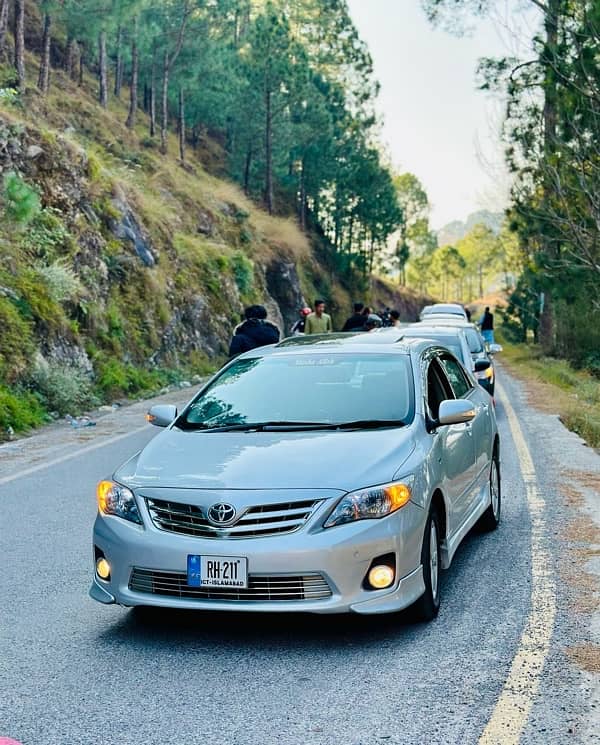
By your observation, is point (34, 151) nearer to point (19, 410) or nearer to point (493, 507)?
point (19, 410)

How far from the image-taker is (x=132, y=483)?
5.59 metres

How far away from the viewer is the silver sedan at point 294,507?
517 centimetres

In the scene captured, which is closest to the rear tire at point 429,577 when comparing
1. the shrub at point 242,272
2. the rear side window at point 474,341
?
the rear side window at point 474,341

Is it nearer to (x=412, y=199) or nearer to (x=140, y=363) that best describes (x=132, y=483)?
(x=140, y=363)

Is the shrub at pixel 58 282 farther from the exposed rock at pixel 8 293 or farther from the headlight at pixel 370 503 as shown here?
the headlight at pixel 370 503

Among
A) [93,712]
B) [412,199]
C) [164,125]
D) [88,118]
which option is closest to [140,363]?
[93,712]

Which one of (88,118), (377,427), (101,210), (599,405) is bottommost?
(599,405)

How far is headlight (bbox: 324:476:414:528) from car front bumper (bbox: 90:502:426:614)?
0.04m

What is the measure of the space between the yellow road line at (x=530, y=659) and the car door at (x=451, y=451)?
2.17 ft

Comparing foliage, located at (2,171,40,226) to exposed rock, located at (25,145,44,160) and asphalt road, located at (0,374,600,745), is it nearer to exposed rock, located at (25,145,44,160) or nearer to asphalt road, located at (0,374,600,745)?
exposed rock, located at (25,145,44,160)

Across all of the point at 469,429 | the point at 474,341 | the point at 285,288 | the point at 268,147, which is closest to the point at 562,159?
the point at 474,341

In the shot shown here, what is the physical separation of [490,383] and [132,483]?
514 inches

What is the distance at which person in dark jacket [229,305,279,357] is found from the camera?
13.0 meters

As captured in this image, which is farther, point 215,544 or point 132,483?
point 132,483
